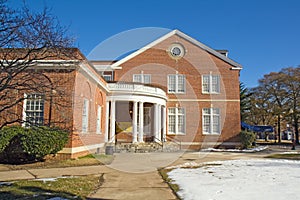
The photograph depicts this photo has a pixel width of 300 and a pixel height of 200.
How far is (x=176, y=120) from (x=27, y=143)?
1735 cm

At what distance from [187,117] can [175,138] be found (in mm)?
2496

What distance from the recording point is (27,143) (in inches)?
474

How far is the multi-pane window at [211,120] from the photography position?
27.4m

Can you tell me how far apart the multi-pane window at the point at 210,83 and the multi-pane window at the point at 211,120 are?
1.99 m

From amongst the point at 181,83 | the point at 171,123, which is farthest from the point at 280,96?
the point at 171,123

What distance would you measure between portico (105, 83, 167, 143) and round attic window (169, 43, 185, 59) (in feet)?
19.8

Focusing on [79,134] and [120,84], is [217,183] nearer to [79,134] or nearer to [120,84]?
[79,134]

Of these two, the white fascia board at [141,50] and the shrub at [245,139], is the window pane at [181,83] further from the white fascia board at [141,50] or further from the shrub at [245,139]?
the shrub at [245,139]

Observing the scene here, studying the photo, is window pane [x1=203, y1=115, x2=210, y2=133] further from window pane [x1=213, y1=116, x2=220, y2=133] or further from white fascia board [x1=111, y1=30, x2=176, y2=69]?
white fascia board [x1=111, y1=30, x2=176, y2=69]

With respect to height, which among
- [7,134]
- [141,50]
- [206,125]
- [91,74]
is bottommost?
[7,134]

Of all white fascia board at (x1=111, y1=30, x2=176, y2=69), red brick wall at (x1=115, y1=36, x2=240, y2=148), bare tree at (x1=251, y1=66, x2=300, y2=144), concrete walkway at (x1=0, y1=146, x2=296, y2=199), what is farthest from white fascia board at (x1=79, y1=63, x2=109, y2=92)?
bare tree at (x1=251, y1=66, x2=300, y2=144)

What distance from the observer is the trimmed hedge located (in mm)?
12031

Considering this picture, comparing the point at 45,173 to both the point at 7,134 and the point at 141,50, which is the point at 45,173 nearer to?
the point at 7,134

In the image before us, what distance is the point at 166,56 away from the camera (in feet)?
92.4
